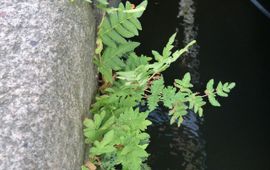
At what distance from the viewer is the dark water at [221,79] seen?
14.0 feet

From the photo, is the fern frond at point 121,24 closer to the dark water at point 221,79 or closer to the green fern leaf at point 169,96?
the green fern leaf at point 169,96

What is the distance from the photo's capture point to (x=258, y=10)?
673 centimetres

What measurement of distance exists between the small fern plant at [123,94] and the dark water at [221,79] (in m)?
1.95

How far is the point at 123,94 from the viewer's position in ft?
6.88

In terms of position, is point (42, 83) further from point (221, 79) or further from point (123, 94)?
point (221, 79)

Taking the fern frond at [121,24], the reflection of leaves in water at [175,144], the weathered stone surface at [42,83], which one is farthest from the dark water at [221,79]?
the weathered stone surface at [42,83]

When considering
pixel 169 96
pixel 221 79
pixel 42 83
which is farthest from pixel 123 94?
pixel 221 79

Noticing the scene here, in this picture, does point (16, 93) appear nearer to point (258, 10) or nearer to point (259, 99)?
point (259, 99)

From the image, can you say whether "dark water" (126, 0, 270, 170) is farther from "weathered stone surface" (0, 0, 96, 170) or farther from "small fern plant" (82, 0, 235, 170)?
"weathered stone surface" (0, 0, 96, 170)

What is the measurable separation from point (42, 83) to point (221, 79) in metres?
3.92

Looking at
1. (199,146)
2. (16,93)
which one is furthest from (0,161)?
(199,146)

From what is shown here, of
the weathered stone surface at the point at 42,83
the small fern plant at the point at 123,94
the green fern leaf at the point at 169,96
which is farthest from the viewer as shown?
the green fern leaf at the point at 169,96

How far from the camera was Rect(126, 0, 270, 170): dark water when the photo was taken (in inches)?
169

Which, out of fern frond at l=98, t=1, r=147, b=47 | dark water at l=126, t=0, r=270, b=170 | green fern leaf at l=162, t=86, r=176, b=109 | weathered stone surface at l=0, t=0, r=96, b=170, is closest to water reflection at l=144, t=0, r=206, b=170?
dark water at l=126, t=0, r=270, b=170
